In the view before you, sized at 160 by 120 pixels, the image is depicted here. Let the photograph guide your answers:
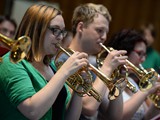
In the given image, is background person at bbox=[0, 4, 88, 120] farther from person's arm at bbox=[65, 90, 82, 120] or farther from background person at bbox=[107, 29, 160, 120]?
background person at bbox=[107, 29, 160, 120]

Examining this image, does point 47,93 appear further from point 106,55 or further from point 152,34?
point 152,34

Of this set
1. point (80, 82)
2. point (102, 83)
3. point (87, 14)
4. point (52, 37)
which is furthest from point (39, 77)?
point (87, 14)

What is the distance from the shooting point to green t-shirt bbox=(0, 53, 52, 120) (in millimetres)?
2031

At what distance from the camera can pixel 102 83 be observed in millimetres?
2627

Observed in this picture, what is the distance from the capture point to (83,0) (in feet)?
21.1

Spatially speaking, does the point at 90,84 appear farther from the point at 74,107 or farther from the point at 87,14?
the point at 87,14

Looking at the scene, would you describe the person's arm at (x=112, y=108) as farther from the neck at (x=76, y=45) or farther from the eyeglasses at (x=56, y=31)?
the eyeglasses at (x=56, y=31)

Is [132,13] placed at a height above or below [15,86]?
below

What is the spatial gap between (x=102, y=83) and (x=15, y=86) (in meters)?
0.73

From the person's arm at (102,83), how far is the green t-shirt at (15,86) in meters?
0.46

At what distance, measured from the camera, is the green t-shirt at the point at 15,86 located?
6.66 ft

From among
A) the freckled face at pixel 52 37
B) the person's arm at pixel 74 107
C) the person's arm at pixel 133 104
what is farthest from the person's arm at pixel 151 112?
the freckled face at pixel 52 37

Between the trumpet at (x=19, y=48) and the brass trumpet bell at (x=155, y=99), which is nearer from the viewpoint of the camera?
→ the trumpet at (x=19, y=48)

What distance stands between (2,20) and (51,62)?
142cm
